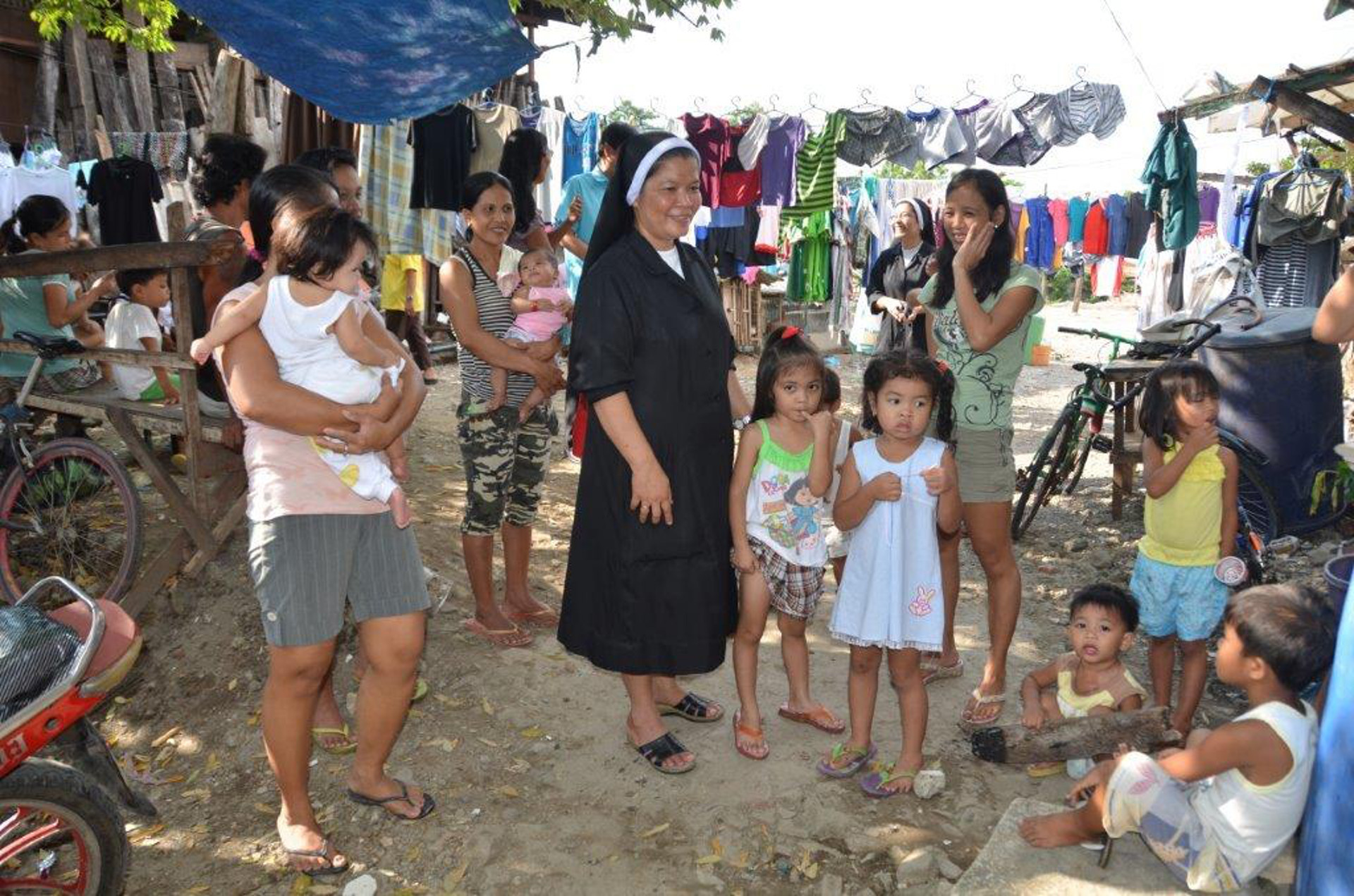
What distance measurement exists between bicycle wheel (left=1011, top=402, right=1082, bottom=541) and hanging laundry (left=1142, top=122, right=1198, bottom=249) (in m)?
3.02

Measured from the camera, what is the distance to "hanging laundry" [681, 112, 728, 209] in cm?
961

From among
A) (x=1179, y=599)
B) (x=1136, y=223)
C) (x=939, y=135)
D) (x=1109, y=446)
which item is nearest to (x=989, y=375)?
(x=1179, y=599)

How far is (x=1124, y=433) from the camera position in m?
6.54

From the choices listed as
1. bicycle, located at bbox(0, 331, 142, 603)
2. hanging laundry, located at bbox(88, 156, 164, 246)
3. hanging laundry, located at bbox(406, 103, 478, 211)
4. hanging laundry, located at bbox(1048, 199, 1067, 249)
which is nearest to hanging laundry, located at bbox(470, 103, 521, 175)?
hanging laundry, located at bbox(406, 103, 478, 211)

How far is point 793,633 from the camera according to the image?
368 cm

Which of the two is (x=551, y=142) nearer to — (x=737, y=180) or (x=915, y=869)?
(x=737, y=180)

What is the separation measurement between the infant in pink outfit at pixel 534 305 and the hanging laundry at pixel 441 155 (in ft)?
10.7

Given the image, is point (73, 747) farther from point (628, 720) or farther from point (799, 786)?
point (799, 786)

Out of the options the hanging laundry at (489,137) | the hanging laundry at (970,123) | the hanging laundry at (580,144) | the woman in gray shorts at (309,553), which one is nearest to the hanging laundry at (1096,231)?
the hanging laundry at (970,123)

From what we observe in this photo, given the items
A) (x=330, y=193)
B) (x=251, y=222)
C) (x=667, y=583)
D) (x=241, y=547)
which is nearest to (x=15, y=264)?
(x=241, y=547)

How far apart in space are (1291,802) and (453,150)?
6.80 meters

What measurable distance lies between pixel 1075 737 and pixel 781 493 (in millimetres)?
1340

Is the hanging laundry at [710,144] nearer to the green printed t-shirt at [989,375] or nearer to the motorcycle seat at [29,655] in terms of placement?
the green printed t-shirt at [989,375]

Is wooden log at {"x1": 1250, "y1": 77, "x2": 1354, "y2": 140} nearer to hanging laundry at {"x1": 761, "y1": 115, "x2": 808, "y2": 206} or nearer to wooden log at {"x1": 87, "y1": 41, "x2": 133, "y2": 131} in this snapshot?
hanging laundry at {"x1": 761, "y1": 115, "x2": 808, "y2": 206}
